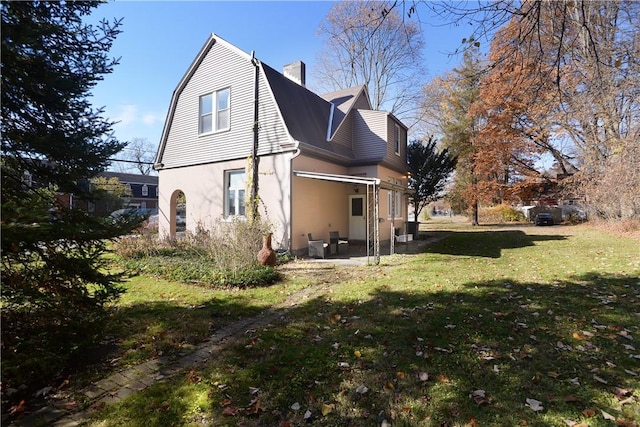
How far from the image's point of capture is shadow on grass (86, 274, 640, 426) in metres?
2.76

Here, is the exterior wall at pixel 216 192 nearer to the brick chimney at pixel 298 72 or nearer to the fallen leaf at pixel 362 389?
the brick chimney at pixel 298 72

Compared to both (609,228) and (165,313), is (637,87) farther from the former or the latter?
(165,313)

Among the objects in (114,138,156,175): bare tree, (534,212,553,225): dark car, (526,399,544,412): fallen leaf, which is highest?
(114,138,156,175): bare tree

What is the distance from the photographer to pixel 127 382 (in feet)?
11.1

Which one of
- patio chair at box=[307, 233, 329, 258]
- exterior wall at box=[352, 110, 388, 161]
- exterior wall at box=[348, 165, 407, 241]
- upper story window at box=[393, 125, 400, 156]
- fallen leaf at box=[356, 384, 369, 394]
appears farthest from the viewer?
upper story window at box=[393, 125, 400, 156]

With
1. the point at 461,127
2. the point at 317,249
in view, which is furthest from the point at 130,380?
the point at 461,127

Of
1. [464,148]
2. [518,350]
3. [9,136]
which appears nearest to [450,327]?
[518,350]

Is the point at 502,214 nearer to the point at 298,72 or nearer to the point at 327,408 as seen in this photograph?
the point at 298,72

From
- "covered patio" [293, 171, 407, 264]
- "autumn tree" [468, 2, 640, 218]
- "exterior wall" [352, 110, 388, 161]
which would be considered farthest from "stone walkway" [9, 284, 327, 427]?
"autumn tree" [468, 2, 640, 218]

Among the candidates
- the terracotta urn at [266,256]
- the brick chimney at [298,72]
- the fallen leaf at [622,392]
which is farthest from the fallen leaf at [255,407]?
the brick chimney at [298,72]

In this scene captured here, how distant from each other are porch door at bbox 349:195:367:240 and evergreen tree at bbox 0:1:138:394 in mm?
11262

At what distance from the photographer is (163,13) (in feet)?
21.6

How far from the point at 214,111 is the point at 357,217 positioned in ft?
25.6

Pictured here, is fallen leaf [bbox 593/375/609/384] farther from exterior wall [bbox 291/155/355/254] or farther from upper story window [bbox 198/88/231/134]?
upper story window [bbox 198/88/231/134]
